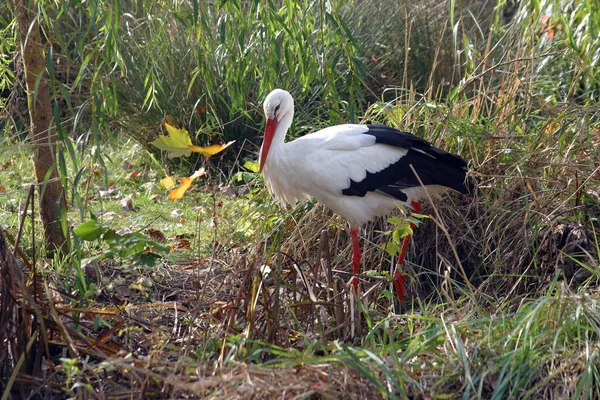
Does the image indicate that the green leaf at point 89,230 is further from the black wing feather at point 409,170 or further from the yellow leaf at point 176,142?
the black wing feather at point 409,170

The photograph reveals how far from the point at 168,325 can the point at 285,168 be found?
135 centimetres

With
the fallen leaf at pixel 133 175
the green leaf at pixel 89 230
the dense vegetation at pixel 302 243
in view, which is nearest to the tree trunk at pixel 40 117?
the dense vegetation at pixel 302 243

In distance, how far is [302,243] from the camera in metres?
4.74

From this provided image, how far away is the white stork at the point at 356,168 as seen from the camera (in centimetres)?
463

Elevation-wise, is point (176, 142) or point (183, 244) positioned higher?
point (176, 142)

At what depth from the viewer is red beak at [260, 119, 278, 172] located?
4.88 meters

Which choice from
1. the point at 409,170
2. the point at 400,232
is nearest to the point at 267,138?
the point at 409,170

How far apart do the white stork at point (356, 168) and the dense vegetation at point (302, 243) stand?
18 cm

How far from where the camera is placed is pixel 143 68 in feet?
21.8

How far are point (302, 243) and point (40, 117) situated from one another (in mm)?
1524

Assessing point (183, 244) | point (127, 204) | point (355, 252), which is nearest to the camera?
point (355, 252)

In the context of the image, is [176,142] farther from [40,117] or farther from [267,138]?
[267,138]

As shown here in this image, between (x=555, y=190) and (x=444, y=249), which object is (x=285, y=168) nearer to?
(x=444, y=249)

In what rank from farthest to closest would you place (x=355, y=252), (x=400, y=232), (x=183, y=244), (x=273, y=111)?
(x=183, y=244), (x=273, y=111), (x=355, y=252), (x=400, y=232)
